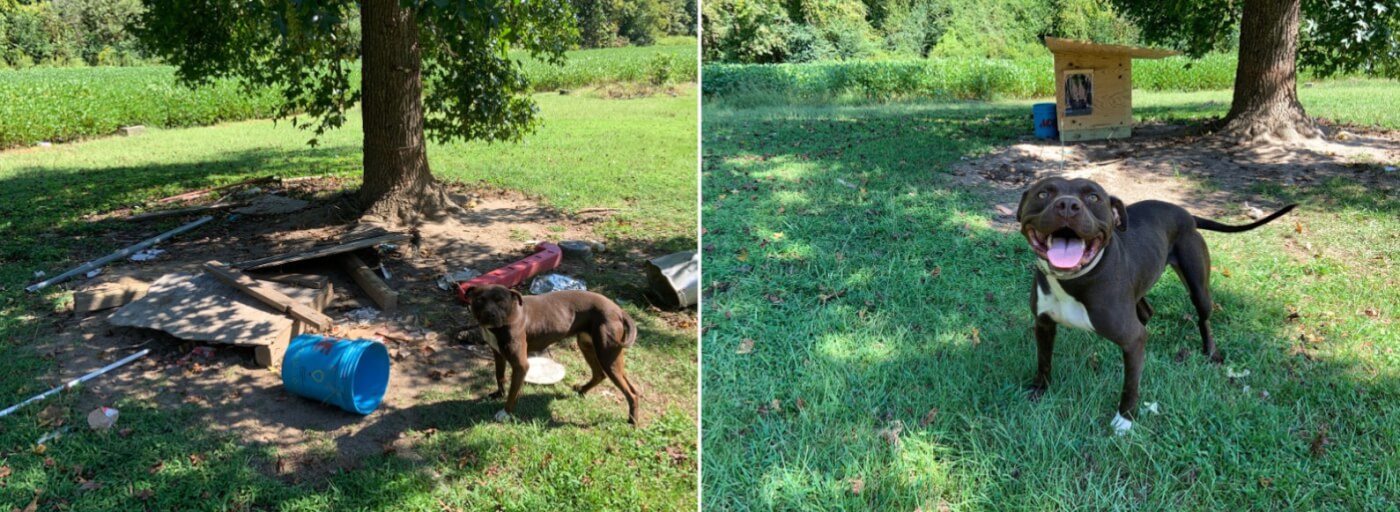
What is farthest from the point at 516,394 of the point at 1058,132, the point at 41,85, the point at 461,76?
the point at 41,85

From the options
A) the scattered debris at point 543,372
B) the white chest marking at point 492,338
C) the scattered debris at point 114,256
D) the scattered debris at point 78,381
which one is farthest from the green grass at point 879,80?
the white chest marking at point 492,338

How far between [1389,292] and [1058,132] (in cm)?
508

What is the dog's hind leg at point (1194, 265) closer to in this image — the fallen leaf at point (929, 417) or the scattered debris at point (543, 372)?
the fallen leaf at point (929, 417)

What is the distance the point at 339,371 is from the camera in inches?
172

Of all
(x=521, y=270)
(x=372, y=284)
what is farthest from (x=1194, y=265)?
(x=372, y=284)

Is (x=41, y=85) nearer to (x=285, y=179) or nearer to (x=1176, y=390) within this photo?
(x=285, y=179)

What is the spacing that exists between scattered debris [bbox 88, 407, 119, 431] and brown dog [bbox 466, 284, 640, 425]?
1830 mm

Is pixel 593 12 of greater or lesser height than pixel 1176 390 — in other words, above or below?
above

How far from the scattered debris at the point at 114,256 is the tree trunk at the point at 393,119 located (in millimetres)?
1597

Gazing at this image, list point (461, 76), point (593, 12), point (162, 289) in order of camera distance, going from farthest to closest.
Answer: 1. point (593, 12)
2. point (461, 76)
3. point (162, 289)

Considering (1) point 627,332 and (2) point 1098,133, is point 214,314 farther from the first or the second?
(2) point 1098,133

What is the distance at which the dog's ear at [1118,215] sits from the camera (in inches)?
123

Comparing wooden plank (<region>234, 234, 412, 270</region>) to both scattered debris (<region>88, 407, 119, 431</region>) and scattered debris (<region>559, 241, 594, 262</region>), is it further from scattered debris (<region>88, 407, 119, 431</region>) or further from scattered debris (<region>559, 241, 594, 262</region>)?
scattered debris (<region>88, 407, 119, 431</region>)

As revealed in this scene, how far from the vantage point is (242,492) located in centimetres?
385
